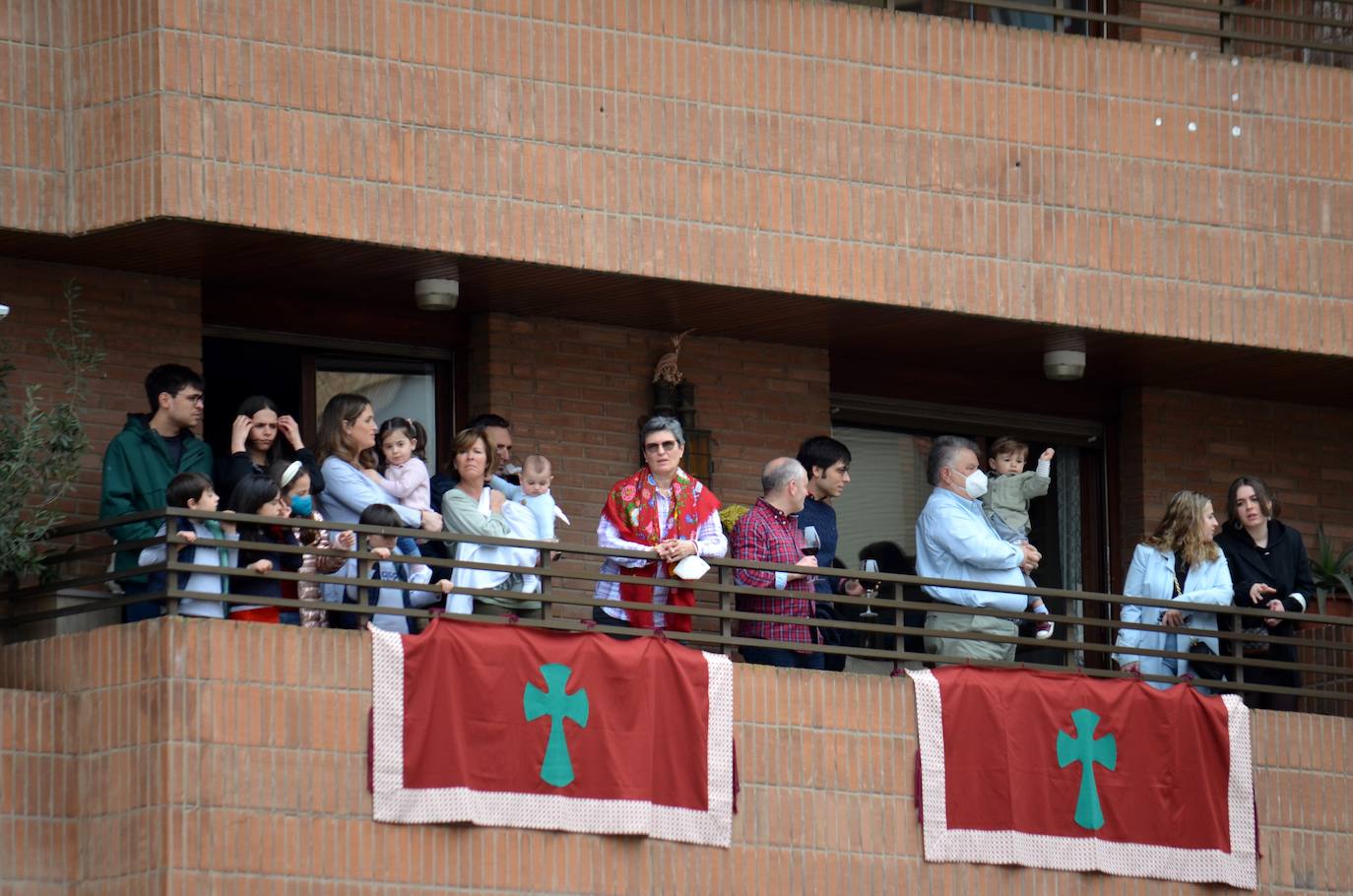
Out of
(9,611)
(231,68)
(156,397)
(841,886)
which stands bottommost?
(841,886)

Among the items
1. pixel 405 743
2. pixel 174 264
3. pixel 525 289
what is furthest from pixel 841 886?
pixel 174 264

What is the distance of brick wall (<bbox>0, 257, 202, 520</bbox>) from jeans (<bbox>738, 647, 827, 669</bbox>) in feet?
11.6

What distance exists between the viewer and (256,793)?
46.3 feet

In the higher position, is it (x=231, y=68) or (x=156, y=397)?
(x=231, y=68)

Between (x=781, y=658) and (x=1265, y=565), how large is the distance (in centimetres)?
314

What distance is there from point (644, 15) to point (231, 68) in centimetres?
250

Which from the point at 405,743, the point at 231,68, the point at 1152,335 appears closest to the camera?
the point at 405,743

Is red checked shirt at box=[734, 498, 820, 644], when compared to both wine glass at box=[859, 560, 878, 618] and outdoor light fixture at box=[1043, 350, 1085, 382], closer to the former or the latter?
wine glass at box=[859, 560, 878, 618]

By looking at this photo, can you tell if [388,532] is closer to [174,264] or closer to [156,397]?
[156,397]

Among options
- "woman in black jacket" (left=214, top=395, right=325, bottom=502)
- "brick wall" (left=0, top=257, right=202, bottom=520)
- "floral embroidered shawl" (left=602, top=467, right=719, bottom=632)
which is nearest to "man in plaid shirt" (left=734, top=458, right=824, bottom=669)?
"floral embroidered shawl" (left=602, top=467, right=719, bottom=632)

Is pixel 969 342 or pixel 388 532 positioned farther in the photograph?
pixel 969 342

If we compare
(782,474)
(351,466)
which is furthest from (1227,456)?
(351,466)

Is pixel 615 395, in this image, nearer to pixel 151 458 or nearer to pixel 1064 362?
pixel 1064 362

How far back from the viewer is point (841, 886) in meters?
15.5
